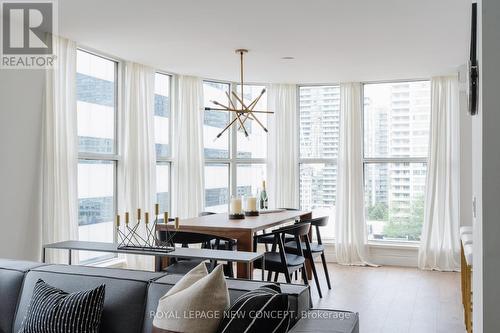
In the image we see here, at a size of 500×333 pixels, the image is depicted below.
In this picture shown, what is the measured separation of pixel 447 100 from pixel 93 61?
4.36 meters

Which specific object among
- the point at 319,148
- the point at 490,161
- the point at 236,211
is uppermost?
the point at 319,148

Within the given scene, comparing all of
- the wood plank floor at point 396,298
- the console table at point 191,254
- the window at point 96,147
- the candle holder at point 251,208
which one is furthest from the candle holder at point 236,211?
the window at point 96,147

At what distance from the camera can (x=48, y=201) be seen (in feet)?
14.4

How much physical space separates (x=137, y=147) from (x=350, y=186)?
292cm

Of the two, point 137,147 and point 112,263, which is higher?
point 137,147

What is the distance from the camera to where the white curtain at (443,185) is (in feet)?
20.5

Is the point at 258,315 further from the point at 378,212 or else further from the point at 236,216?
the point at 378,212

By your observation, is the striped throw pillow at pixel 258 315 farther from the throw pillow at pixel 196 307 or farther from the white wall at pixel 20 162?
the white wall at pixel 20 162

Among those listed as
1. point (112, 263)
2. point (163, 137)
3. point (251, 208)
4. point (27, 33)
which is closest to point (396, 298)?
point (251, 208)

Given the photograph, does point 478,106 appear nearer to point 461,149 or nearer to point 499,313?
point 499,313

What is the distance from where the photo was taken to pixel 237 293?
213 cm

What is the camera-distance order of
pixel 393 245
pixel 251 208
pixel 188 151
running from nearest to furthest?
1. pixel 251 208
2. pixel 188 151
3. pixel 393 245

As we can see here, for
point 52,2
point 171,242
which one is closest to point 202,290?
point 171,242

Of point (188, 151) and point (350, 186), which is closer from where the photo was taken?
point (188, 151)
